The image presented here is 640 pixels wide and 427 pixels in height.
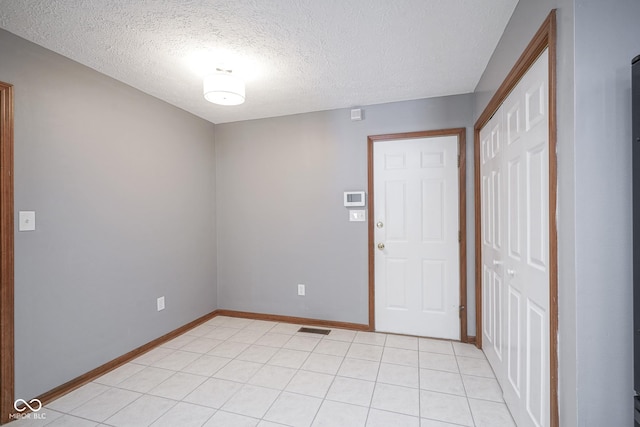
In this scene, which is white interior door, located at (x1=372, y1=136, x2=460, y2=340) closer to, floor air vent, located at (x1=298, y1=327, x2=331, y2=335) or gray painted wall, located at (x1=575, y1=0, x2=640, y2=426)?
floor air vent, located at (x1=298, y1=327, x2=331, y2=335)

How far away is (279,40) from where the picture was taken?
1919 mm

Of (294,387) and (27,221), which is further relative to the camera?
(294,387)

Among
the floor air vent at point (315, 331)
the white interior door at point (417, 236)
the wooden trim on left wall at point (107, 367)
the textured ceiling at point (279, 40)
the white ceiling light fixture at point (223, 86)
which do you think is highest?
the textured ceiling at point (279, 40)

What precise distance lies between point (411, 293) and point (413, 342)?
46 centimetres

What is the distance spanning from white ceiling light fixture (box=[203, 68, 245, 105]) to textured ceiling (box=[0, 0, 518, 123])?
11 centimetres

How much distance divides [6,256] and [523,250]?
9.89 ft

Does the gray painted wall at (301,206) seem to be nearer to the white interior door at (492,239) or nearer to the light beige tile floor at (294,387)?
the white interior door at (492,239)

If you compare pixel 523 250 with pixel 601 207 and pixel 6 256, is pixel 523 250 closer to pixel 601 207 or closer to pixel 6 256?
pixel 601 207

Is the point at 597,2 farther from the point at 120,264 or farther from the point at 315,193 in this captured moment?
the point at 120,264

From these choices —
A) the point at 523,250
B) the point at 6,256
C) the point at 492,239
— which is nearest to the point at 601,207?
the point at 523,250

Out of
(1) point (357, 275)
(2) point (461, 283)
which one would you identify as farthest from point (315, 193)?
(2) point (461, 283)

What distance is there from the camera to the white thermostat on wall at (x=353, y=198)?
308 cm

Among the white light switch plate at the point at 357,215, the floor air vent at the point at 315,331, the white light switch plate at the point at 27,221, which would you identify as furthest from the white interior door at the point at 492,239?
the white light switch plate at the point at 27,221

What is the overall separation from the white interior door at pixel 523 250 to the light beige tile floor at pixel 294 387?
0.34 metres
